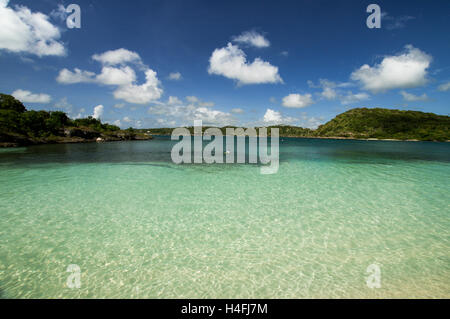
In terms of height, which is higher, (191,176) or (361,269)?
(191,176)

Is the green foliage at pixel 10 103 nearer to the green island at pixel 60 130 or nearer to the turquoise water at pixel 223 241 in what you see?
the green island at pixel 60 130

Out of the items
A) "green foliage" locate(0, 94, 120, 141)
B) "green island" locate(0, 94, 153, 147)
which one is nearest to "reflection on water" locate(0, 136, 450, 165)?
"green island" locate(0, 94, 153, 147)

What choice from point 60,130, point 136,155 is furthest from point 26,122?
point 136,155

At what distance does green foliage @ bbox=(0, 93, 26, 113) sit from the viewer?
242ft

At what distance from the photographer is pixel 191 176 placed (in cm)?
1936

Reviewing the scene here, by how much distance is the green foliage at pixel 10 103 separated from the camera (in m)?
73.7

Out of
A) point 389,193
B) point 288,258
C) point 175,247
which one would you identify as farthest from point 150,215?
point 389,193

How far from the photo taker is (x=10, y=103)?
76.4 m

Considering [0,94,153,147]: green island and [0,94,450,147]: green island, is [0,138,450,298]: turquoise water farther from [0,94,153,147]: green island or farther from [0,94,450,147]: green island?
[0,94,450,147]: green island
